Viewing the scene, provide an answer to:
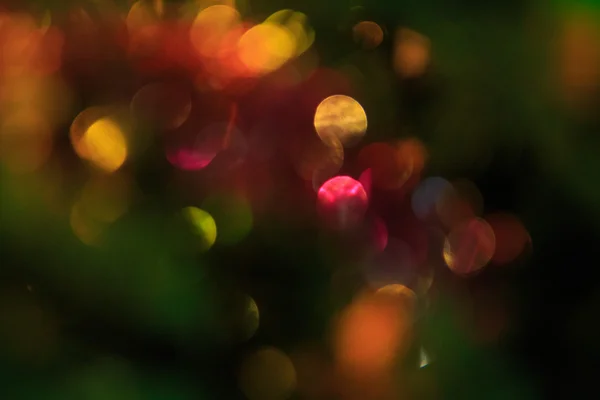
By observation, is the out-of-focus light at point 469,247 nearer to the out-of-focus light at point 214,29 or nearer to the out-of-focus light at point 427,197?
the out-of-focus light at point 427,197

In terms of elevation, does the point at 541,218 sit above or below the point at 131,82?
below

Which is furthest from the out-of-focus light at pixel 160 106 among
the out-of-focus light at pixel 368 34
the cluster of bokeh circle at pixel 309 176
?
the out-of-focus light at pixel 368 34

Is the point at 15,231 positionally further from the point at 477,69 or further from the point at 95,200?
the point at 477,69

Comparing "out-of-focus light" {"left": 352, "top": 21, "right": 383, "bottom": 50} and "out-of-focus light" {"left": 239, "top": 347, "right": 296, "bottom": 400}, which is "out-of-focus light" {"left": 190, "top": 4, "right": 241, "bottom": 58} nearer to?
"out-of-focus light" {"left": 352, "top": 21, "right": 383, "bottom": 50}

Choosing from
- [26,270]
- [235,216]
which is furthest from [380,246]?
[26,270]

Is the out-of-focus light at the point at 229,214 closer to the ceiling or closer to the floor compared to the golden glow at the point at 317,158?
closer to the floor
